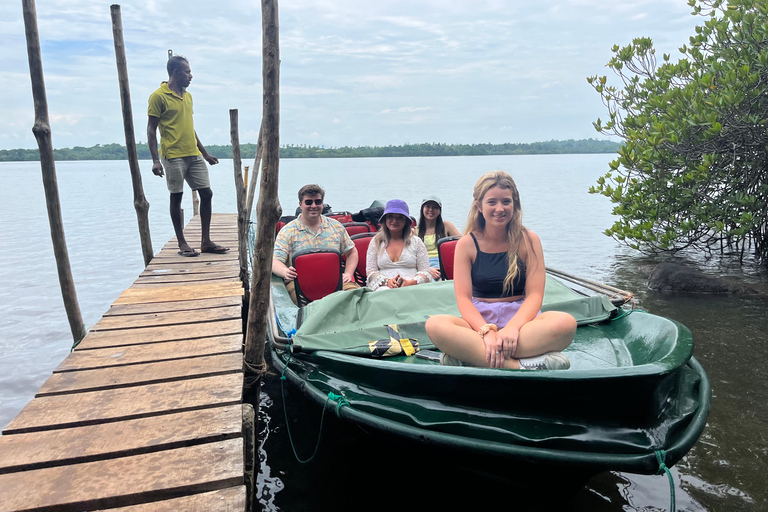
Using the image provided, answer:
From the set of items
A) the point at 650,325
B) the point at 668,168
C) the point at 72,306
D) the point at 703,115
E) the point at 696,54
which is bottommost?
the point at 72,306

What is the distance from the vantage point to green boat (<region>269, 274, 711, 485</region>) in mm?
2398

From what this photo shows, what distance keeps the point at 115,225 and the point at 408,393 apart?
1819 centimetres

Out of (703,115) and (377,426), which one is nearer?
(377,426)

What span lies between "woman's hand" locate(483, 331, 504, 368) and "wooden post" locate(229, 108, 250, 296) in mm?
5086

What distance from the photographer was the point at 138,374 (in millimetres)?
3205

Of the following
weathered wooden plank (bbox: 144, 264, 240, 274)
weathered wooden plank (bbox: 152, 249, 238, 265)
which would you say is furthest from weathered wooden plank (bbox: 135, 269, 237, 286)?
weathered wooden plank (bbox: 152, 249, 238, 265)

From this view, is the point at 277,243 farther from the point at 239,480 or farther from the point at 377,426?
the point at 239,480

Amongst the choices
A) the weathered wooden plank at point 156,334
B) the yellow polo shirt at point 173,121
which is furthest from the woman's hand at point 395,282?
the yellow polo shirt at point 173,121

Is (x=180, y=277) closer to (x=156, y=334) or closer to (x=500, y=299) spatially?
(x=156, y=334)

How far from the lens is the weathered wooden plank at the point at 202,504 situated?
201cm

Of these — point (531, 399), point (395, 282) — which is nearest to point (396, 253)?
point (395, 282)

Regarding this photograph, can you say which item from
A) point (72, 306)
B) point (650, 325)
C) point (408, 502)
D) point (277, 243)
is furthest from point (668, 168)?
point (72, 306)

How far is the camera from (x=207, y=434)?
8.23 feet

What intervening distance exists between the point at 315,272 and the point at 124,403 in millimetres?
2103
